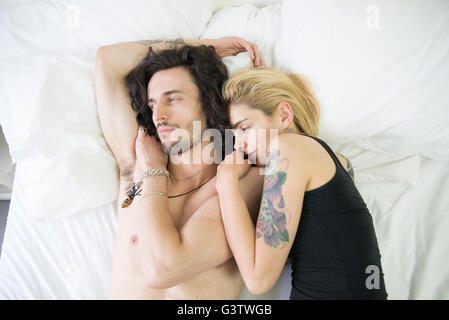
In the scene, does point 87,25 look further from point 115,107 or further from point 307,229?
point 307,229

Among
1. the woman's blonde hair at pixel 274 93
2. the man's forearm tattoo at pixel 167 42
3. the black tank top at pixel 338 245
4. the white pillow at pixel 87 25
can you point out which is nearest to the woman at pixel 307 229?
the black tank top at pixel 338 245

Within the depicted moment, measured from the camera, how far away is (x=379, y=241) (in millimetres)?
1034

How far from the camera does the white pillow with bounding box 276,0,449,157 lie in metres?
1.04

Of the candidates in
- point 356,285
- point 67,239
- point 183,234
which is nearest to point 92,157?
point 67,239

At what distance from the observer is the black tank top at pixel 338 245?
2.75 ft

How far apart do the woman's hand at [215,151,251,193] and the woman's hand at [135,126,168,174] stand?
27 cm

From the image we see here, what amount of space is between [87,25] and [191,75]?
54cm

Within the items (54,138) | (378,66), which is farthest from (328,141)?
(54,138)

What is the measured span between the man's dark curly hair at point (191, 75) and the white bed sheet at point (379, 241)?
0.43 meters

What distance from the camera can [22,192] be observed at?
45.7 inches

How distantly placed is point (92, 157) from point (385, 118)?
1.16 m

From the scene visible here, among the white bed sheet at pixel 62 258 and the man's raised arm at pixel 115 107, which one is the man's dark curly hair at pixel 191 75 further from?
the white bed sheet at pixel 62 258

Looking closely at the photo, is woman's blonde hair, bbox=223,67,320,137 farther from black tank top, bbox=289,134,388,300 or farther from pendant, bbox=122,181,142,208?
pendant, bbox=122,181,142,208

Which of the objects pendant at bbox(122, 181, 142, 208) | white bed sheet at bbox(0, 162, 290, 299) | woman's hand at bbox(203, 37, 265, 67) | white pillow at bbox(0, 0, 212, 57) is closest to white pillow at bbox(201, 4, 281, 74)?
woman's hand at bbox(203, 37, 265, 67)
